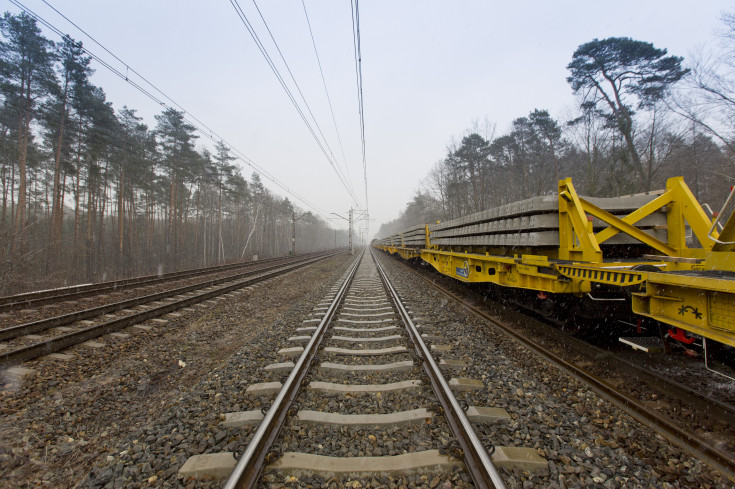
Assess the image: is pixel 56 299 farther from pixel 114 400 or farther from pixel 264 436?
pixel 264 436

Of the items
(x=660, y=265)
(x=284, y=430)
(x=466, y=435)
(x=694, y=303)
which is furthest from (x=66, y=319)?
(x=660, y=265)

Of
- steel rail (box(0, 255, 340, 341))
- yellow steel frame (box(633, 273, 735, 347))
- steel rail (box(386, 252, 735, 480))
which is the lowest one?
steel rail (box(386, 252, 735, 480))

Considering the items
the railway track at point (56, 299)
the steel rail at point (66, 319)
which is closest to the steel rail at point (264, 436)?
the steel rail at point (66, 319)

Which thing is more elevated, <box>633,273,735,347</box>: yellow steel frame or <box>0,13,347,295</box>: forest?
<box>0,13,347,295</box>: forest

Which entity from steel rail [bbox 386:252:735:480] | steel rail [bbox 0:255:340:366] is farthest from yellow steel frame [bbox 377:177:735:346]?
steel rail [bbox 0:255:340:366]

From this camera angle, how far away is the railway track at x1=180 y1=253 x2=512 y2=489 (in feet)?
6.20

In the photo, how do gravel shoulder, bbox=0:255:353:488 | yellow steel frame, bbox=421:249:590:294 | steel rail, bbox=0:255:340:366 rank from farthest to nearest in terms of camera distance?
steel rail, bbox=0:255:340:366 → yellow steel frame, bbox=421:249:590:294 → gravel shoulder, bbox=0:255:353:488

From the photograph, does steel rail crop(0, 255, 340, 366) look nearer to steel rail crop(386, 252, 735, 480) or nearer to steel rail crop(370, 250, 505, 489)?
steel rail crop(370, 250, 505, 489)

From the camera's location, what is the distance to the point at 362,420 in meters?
2.41

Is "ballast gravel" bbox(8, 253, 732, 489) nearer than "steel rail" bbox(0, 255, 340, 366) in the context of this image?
Yes

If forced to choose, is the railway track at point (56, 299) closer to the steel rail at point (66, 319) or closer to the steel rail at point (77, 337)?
the steel rail at point (66, 319)

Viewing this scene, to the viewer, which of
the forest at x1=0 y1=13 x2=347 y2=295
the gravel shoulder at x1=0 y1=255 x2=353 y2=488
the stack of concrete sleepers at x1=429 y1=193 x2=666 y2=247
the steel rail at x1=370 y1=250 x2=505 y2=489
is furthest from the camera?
the forest at x1=0 y1=13 x2=347 y2=295

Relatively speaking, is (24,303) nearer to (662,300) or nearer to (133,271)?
(662,300)

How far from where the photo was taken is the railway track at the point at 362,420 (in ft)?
6.20
